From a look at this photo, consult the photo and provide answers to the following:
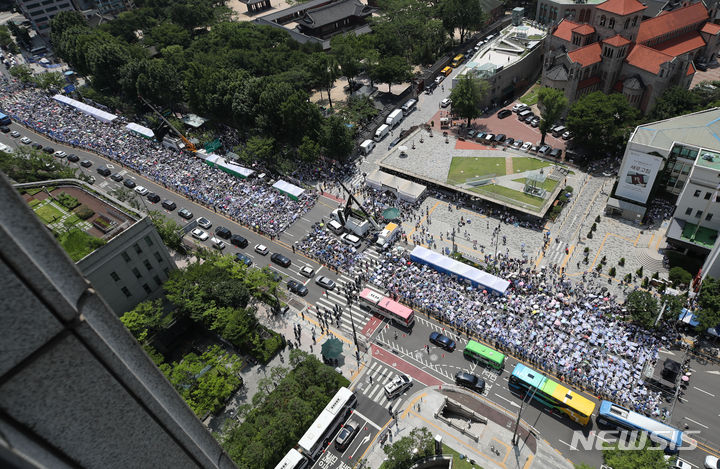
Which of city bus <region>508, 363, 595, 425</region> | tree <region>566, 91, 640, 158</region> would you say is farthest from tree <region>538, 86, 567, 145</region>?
city bus <region>508, 363, 595, 425</region>

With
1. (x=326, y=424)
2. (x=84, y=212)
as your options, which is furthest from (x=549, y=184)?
(x=84, y=212)

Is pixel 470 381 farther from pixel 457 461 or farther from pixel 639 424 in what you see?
pixel 639 424

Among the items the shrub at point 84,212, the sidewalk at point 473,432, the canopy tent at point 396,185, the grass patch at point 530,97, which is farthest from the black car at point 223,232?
the grass patch at point 530,97

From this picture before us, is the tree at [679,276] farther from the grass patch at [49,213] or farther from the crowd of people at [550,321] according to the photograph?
the grass patch at [49,213]

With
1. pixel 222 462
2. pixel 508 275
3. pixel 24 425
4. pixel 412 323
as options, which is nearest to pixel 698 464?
pixel 508 275

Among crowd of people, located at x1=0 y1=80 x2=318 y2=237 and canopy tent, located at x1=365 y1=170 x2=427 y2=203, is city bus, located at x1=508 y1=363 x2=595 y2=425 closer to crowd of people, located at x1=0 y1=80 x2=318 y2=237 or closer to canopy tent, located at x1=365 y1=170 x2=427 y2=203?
canopy tent, located at x1=365 y1=170 x2=427 y2=203
